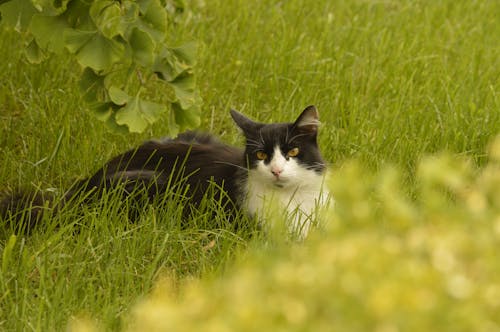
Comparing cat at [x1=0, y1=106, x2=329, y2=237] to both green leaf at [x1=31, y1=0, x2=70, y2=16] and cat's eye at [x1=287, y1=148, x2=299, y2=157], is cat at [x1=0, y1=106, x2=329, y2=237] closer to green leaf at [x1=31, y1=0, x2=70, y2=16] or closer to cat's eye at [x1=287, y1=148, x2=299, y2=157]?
cat's eye at [x1=287, y1=148, x2=299, y2=157]

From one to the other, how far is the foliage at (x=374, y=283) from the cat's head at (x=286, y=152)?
2.42 metres

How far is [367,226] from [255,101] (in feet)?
12.5

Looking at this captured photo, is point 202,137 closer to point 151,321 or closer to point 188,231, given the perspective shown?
point 188,231

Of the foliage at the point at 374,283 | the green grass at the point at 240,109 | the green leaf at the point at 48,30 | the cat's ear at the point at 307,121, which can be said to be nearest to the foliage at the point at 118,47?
the green leaf at the point at 48,30

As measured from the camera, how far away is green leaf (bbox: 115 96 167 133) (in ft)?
11.8

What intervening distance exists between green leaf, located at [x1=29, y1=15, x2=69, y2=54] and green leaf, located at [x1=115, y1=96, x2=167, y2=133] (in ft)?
1.09

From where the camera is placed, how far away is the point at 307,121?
419cm

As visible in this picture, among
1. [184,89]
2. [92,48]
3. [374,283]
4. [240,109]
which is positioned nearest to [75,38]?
[92,48]

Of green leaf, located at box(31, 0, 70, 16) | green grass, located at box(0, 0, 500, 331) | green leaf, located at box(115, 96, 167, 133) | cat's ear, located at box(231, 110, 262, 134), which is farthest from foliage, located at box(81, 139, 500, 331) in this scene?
cat's ear, located at box(231, 110, 262, 134)

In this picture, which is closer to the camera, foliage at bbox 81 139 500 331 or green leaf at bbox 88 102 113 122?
foliage at bbox 81 139 500 331

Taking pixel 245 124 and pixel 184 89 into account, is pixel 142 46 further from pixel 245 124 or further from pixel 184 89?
pixel 245 124

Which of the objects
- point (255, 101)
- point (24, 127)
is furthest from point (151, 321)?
point (255, 101)

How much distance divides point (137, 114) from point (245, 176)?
2.58 feet

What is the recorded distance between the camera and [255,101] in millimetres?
5445
